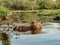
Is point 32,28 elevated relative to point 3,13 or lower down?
lower down

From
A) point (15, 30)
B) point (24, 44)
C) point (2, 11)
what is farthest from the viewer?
point (2, 11)

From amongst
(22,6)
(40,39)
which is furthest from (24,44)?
(22,6)

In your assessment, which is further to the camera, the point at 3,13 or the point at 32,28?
the point at 3,13

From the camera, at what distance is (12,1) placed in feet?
189

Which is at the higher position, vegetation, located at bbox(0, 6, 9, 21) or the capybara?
vegetation, located at bbox(0, 6, 9, 21)

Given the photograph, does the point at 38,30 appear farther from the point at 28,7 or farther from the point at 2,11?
the point at 28,7

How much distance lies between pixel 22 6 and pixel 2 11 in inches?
1032

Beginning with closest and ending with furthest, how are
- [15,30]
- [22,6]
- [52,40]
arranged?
1. [52,40]
2. [15,30]
3. [22,6]

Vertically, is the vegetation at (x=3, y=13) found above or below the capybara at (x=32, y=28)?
above

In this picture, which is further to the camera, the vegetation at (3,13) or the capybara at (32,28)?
the vegetation at (3,13)

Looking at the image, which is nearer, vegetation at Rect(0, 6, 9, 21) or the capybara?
the capybara

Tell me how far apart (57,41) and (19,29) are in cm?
492

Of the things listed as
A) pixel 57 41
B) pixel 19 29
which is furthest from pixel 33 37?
pixel 19 29

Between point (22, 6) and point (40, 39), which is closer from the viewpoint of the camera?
point (40, 39)
